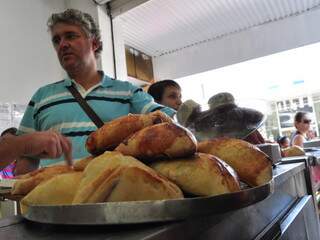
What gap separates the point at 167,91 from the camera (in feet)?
6.84

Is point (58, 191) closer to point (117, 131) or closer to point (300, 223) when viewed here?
point (117, 131)

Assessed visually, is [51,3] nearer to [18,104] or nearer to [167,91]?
[18,104]

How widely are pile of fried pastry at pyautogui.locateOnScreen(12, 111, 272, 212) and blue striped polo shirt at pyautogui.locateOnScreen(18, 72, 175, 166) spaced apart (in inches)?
27.1

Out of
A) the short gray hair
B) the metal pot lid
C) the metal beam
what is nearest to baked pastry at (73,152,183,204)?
the metal pot lid

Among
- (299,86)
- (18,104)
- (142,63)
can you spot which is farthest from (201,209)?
(299,86)

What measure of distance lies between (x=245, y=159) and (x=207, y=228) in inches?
5.2

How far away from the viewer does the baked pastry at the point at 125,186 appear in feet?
1.09

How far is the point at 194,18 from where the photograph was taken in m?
3.24

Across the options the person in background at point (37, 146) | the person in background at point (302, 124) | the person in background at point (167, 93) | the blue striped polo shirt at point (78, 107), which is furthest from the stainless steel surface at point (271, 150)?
the person in background at point (302, 124)

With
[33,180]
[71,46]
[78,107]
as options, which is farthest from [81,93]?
[33,180]

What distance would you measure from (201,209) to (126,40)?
343 cm

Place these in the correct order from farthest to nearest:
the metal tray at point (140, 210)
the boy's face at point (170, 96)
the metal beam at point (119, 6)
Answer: the metal beam at point (119, 6) → the boy's face at point (170, 96) → the metal tray at point (140, 210)

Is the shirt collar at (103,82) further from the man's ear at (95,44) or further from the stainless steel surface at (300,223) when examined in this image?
the stainless steel surface at (300,223)

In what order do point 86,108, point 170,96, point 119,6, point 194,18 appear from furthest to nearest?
point 194,18 < point 119,6 < point 170,96 < point 86,108
